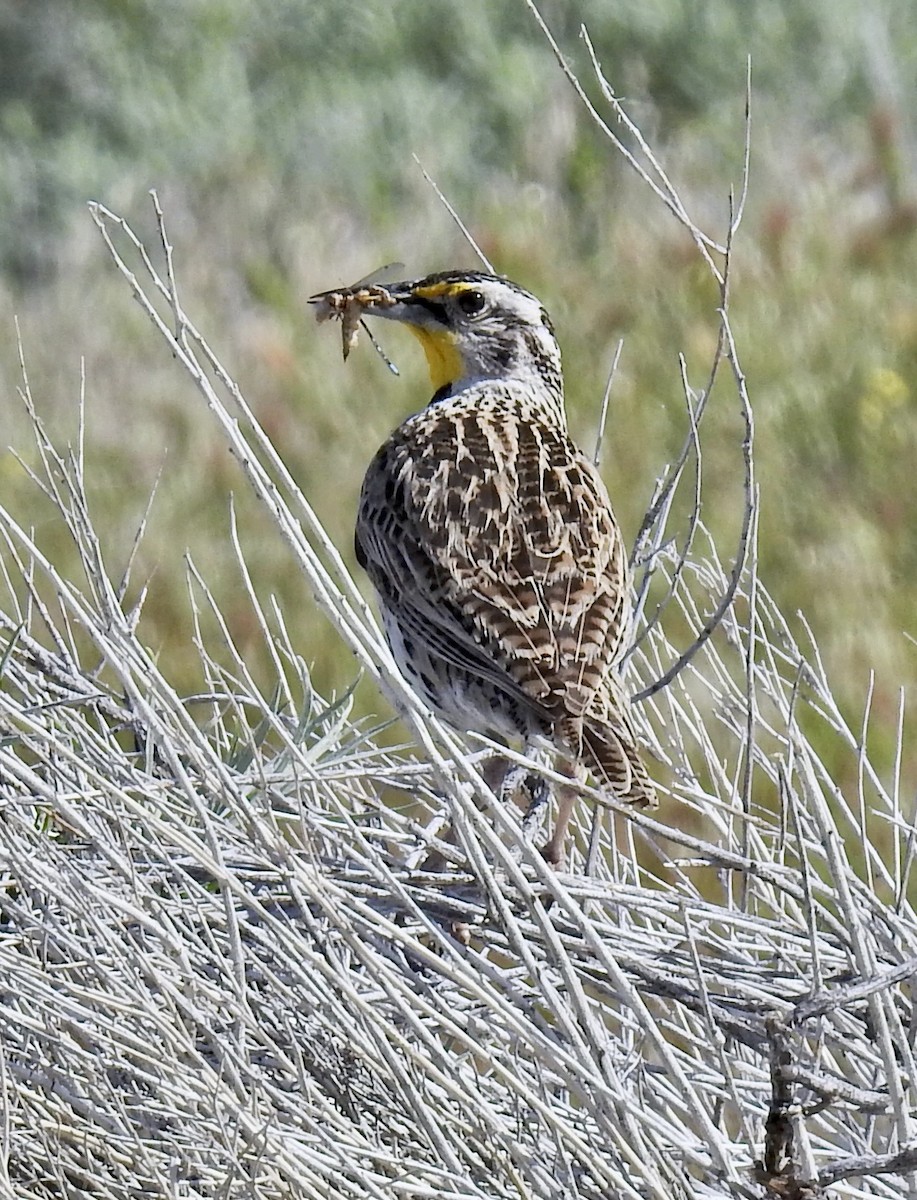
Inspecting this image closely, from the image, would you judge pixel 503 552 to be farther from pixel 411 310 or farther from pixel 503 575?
pixel 411 310

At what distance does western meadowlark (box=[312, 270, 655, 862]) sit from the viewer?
3.49 metres

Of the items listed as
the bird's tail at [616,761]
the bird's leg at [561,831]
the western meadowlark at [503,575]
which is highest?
the western meadowlark at [503,575]

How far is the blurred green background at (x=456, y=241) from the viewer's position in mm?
7527

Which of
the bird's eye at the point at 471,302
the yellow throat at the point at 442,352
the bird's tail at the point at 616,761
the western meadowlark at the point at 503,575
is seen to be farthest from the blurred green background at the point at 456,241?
the bird's tail at the point at 616,761

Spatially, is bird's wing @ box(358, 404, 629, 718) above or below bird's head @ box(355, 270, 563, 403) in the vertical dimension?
below

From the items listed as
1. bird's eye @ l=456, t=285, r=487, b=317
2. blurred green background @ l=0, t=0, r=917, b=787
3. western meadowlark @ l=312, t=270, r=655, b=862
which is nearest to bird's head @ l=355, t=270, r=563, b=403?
bird's eye @ l=456, t=285, r=487, b=317

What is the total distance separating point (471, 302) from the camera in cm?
459

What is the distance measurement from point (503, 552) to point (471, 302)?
38.4 inches

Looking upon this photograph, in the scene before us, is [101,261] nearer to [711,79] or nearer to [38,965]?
[711,79]

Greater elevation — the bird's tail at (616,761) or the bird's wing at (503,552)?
the bird's wing at (503,552)

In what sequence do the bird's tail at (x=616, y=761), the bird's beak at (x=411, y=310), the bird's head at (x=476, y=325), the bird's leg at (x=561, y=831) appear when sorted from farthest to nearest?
the bird's head at (x=476, y=325) → the bird's beak at (x=411, y=310) → the bird's leg at (x=561, y=831) → the bird's tail at (x=616, y=761)

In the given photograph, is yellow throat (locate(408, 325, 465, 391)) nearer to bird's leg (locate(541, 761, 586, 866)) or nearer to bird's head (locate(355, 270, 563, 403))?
bird's head (locate(355, 270, 563, 403))

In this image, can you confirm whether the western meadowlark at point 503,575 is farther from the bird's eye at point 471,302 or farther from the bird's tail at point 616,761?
the bird's eye at point 471,302

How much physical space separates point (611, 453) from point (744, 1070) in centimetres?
509
